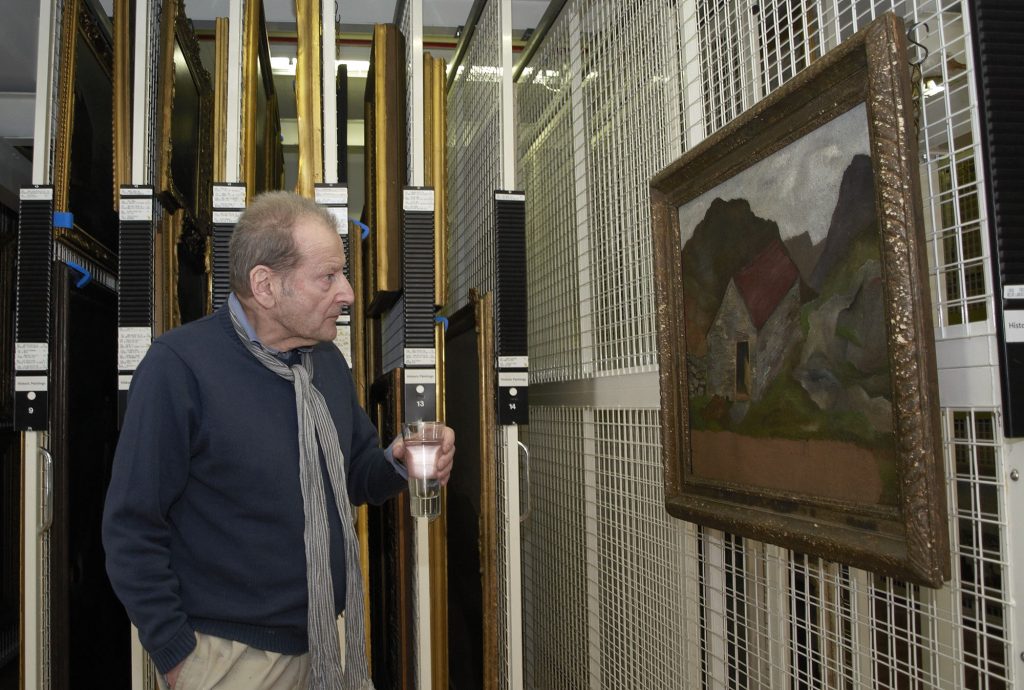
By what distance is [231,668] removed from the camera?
1481 mm

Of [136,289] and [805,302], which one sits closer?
[805,302]

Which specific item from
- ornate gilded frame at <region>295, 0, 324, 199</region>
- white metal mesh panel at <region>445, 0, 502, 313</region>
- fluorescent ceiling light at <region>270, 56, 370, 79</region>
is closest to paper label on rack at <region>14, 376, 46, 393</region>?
ornate gilded frame at <region>295, 0, 324, 199</region>

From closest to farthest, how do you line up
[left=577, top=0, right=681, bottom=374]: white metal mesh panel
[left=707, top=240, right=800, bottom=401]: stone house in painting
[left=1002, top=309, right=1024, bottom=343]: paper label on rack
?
1. [left=1002, top=309, right=1024, bottom=343]: paper label on rack
2. [left=707, top=240, right=800, bottom=401]: stone house in painting
3. [left=577, top=0, right=681, bottom=374]: white metal mesh panel

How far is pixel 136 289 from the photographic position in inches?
85.5

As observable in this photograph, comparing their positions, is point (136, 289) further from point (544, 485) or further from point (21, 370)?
point (544, 485)

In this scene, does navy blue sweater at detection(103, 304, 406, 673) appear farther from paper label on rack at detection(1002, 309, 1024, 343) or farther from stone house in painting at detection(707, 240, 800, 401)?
paper label on rack at detection(1002, 309, 1024, 343)

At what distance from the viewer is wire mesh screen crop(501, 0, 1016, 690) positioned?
1.11 metres

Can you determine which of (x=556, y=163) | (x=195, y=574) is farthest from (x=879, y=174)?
(x=556, y=163)

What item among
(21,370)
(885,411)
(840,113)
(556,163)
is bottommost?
(885,411)

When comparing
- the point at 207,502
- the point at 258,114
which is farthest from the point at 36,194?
the point at 258,114

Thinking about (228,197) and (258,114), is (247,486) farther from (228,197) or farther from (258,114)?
(258,114)

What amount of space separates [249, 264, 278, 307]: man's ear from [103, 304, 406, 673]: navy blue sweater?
0.09 metres

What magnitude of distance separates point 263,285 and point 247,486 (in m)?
0.41

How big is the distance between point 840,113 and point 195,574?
4.70 ft
